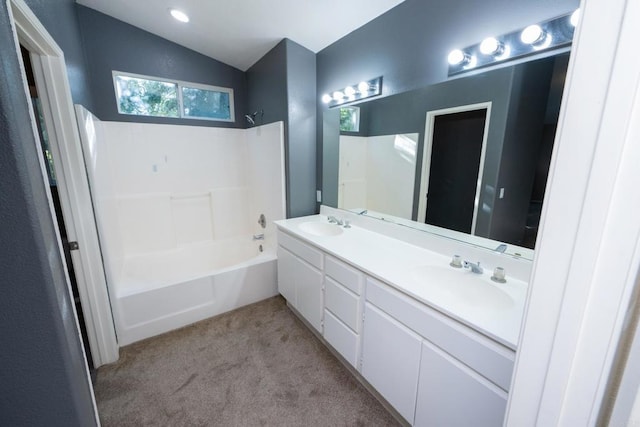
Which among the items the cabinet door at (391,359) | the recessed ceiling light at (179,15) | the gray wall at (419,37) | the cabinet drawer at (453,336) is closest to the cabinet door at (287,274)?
the cabinet door at (391,359)

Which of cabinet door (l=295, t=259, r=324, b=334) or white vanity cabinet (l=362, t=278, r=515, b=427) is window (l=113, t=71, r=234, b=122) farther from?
white vanity cabinet (l=362, t=278, r=515, b=427)

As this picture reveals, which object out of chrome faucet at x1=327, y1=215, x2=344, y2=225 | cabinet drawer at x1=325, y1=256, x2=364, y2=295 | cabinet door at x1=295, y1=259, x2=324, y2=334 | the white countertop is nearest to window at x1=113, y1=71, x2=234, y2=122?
chrome faucet at x1=327, y1=215, x2=344, y2=225

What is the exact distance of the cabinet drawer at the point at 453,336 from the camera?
0.91 meters

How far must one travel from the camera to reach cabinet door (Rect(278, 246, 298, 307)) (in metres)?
2.23

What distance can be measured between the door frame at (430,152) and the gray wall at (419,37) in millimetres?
203

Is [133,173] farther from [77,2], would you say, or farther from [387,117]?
[387,117]

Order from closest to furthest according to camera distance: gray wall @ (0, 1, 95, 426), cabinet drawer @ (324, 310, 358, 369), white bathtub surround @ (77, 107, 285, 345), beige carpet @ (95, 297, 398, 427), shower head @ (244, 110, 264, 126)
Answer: gray wall @ (0, 1, 95, 426)
beige carpet @ (95, 297, 398, 427)
cabinet drawer @ (324, 310, 358, 369)
white bathtub surround @ (77, 107, 285, 345)
shower head @ (244, 110, 264, 126)

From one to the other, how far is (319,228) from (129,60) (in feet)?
7.99

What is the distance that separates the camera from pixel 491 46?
127cm

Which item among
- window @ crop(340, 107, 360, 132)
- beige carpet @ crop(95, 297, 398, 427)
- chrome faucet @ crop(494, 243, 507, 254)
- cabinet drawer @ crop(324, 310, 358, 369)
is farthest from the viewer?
window @ crop(340, 107, 360, 132)

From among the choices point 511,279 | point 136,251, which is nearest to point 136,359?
point 136,251

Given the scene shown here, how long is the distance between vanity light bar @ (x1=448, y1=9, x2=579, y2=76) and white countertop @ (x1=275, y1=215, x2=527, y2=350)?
1.08 m

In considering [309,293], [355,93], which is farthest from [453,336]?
[355,93]

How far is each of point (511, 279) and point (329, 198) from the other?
165 cm
